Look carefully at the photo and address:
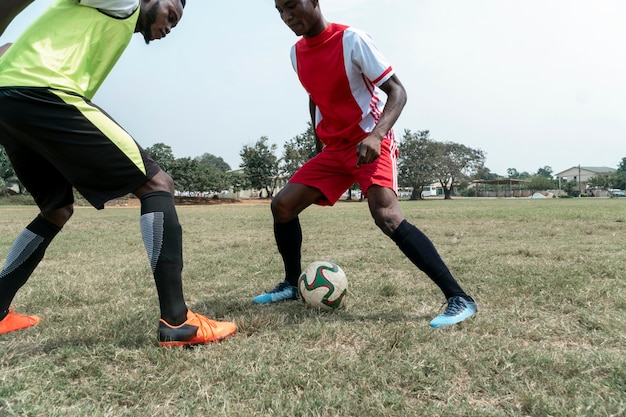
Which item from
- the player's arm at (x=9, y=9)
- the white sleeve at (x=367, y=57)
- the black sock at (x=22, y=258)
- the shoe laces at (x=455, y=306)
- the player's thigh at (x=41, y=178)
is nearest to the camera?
the player's arm at (x=9, y=9)

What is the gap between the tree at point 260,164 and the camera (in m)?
55.4

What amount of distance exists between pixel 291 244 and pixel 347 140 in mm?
975

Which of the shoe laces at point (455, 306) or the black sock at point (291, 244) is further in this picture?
the black sock at point (291, 244)

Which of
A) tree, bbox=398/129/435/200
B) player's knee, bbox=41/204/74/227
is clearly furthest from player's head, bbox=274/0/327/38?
tree, bbox=398/129/435/200

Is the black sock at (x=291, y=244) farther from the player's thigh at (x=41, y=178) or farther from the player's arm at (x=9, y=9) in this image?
the player's arm at (x=9, y=9)

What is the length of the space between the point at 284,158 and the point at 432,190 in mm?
58988

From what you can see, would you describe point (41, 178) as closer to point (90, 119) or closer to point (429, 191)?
point (90, 119)

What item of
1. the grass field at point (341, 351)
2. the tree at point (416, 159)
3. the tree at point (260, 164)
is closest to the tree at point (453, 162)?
the tree at point (416, 159)

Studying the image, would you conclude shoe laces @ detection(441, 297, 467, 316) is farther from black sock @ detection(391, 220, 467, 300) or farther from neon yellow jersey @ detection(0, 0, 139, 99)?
neon yellow jersey @ detection(0, 0, 139, 99)

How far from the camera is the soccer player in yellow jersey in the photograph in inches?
88.9

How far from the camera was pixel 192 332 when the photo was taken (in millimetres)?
2527

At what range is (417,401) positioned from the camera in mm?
1902

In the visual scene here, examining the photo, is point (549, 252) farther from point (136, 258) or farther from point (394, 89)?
point (136, 258)

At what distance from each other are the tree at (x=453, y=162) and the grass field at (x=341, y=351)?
61.6m
